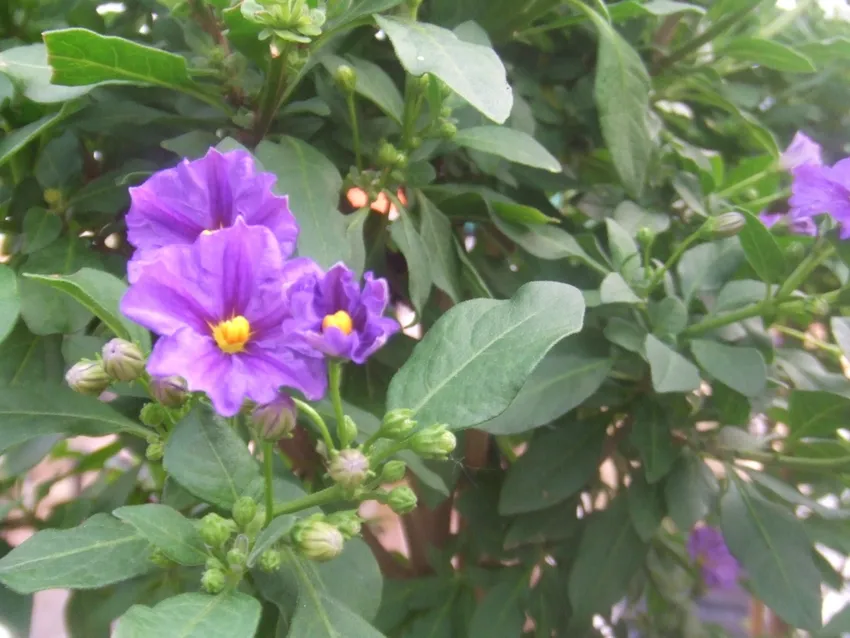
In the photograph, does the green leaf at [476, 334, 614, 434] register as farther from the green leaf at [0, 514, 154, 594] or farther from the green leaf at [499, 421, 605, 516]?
the green leaf at [0, 514, 154, 594]

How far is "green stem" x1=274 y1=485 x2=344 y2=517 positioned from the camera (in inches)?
14.5

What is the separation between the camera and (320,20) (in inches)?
17.8

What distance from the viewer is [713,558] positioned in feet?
3.36

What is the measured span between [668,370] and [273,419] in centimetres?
31

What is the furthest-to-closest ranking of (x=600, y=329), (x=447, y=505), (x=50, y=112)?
(x=447, y=505) → (x=600, y=329) → (x=50, y=112)

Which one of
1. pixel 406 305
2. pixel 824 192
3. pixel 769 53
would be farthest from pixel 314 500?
pixel 769 53

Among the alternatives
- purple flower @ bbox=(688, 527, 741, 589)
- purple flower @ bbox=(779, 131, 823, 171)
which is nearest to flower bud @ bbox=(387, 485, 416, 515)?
purple flower @ bbox=(779, 131, 823, 171)

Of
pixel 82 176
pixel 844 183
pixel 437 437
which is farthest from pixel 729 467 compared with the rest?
pixel 82 176

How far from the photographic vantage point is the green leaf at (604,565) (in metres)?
0.65

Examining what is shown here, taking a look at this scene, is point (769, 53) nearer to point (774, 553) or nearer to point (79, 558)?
point (774, 553)

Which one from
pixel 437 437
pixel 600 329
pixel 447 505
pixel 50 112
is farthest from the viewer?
pixel 447 505

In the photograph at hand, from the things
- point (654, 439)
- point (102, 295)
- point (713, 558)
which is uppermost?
point (102, 295)

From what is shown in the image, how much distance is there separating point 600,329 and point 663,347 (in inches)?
4.1

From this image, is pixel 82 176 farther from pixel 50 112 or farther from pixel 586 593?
pixel 586 593
